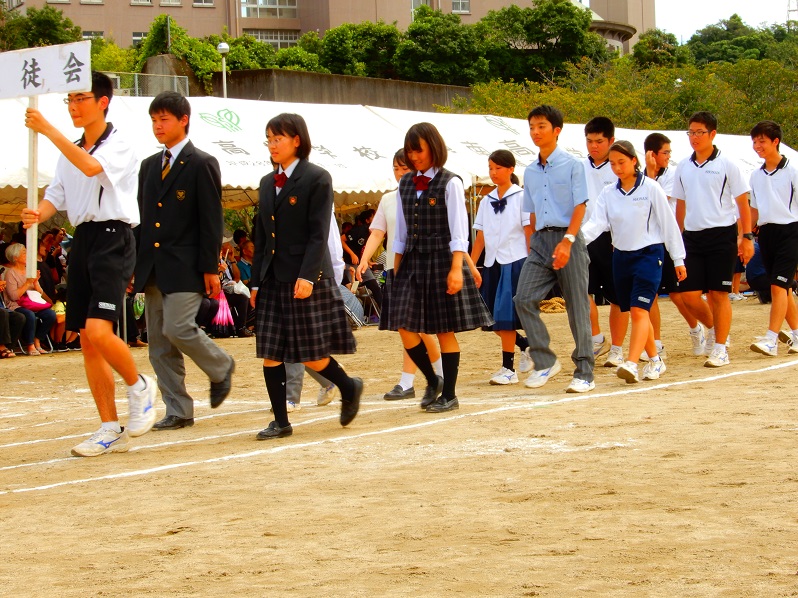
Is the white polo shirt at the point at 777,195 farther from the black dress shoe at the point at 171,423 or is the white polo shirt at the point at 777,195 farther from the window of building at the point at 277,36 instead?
the window of building at the point at 277,36

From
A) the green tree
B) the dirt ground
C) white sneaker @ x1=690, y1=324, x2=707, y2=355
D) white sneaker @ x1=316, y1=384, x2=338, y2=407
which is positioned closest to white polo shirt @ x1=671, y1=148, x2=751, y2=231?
white sneaker @ x1=690, y1=324, x2=707, y2=355

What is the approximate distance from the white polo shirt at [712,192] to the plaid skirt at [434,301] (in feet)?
10.7

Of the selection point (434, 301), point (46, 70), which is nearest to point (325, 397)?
point (434, 301)

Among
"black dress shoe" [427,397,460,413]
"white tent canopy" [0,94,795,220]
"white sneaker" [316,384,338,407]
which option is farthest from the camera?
"white tent canopy" [0,94,795,220]

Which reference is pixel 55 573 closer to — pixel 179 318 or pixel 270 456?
pixel 270 456

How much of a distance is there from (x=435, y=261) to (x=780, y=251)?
4.23 meters

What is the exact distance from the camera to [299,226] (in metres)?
6.88

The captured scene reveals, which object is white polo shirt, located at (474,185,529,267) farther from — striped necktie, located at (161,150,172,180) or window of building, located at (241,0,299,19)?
window of building, located at (241,0,299,19)

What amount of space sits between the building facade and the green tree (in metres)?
11.5

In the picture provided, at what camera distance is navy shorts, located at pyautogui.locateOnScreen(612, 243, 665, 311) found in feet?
29.8

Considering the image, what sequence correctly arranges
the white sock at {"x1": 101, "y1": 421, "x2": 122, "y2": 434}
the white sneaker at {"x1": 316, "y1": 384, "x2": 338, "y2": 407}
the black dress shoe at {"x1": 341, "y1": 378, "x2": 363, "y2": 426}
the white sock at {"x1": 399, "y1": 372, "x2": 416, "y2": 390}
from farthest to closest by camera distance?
the white sock at {"x1": 399, "y1": 372, "x2": 416, "y2": 390}
the white sneaker at {"x1": 316, "y1": 384, "x2": 338, "y2": 407}
the black dress shoe at {"x1": 341, "y1": 378, "x2": 363, "y2": 426}
the white sock at {"x1": 101, "y1": 421, "x2": 122, "y2": 434}

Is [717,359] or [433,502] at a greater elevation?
[433,502]

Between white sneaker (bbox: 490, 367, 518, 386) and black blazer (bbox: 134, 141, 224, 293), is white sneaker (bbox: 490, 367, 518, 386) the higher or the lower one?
the lower one

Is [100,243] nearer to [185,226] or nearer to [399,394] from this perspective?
[185,226]
